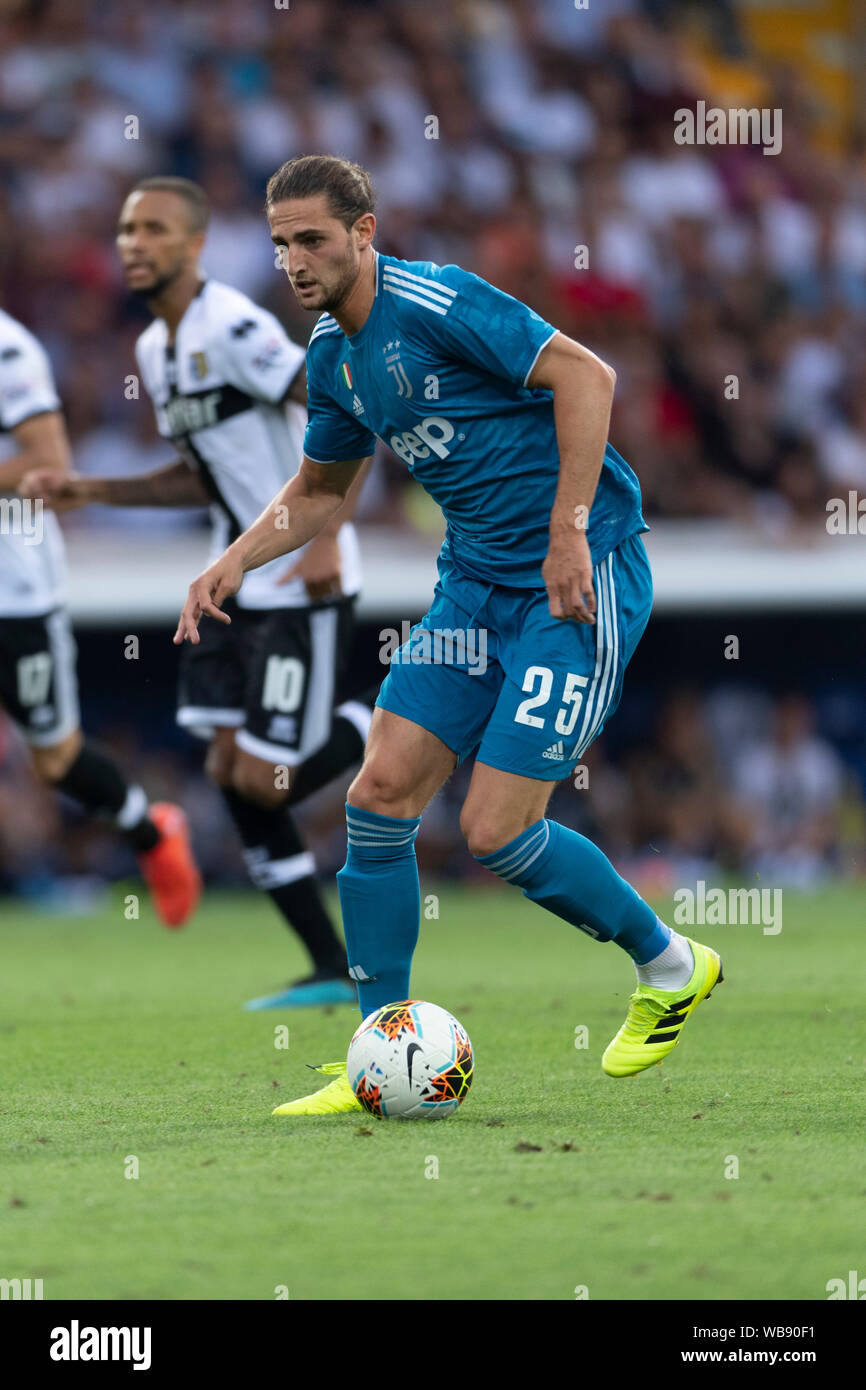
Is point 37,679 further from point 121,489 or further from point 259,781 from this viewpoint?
point 259,781

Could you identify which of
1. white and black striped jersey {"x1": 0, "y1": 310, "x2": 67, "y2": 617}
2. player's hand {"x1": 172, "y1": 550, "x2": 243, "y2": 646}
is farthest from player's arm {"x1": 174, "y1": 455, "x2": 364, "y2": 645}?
white and black striped jersey {"x1": 0, "y1": 310, "x2": 67, "y2": 617}

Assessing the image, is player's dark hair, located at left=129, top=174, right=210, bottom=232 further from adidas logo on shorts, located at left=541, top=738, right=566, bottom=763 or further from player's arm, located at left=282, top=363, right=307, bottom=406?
adidas logo on shorts, located at left=541, top=738, right=566, bottom=763

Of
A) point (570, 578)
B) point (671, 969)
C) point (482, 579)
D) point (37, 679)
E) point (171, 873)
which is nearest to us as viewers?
point (570, 578)

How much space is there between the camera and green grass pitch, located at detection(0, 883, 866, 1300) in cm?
330

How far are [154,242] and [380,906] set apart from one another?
3.60 metres

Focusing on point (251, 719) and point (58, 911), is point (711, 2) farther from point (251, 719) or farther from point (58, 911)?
point (251, 719)

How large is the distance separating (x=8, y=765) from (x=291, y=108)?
5754 mm

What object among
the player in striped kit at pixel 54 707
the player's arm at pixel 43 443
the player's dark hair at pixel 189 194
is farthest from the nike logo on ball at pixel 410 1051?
the player in striped kit at pixel 54 707

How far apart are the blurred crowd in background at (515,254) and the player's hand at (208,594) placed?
30.1 feet

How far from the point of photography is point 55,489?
24.4ft

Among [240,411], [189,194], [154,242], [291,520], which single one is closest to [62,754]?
[240,411]

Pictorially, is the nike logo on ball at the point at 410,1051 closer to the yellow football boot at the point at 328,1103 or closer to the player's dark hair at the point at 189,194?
the yellow football boot at the point at 328,1103

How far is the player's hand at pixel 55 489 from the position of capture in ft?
24.2
